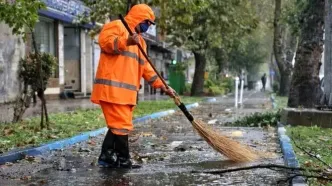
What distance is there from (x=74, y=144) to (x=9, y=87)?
25.3 ft

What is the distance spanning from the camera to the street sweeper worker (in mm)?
6621

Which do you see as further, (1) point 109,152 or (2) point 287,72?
(2) point 287,72

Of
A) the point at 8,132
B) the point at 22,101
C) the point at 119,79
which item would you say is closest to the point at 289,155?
the point at 119,79

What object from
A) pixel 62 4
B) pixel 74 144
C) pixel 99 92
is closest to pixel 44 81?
pixel 74 144

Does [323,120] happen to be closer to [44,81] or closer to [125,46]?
[44,81]

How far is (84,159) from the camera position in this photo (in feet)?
25.5

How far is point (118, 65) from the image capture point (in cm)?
671

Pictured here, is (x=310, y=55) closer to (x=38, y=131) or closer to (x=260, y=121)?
(x=260, y=121)

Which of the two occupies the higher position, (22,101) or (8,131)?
(22,101)

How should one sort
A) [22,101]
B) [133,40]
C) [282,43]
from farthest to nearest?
[282,43], [22,101], [133,40]

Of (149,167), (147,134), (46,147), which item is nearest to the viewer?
(149,167)

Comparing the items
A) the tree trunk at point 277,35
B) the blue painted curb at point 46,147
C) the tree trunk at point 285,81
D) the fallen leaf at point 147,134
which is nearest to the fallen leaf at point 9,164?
the blue painted curb at point 46,147

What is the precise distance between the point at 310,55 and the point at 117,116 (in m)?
8.51

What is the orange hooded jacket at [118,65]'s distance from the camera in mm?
6613
